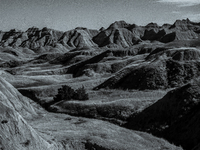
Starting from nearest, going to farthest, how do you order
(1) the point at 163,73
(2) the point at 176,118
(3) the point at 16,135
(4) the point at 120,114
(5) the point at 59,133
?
(3) the point at 16,135
(5) the point at 59,133
(2) the point at 176,118
(4) the point at 120,114
(1) the point at 163,73

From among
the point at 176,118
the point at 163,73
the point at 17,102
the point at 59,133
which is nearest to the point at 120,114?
the point at 176,118

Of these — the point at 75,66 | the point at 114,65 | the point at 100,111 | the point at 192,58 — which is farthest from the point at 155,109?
the point at 75,66

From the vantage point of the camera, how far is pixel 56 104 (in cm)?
4041

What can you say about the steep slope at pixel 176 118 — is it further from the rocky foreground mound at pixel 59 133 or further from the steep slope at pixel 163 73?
the steep slope at pixel 163 73

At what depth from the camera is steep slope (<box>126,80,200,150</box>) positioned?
24.5m

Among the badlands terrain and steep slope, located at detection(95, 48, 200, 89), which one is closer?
the badlands terrain

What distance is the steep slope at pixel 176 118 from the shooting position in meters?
24.5

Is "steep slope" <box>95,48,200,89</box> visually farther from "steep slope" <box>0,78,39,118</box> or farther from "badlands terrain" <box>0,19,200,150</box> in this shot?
"steep slope" <box>0,78,39,118</box>

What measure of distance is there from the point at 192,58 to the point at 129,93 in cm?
2110

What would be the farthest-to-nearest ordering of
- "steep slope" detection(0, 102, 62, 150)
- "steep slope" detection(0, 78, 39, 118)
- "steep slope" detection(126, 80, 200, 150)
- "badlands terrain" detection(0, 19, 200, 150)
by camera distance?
"steep slope" detection(0, 78, 39, 118), "steep slope" detection(126, 80, 200, 150), "badlands terrain" detection(0, 19, 200, 150), "steep slope" detection(0, 102, 62, 150)

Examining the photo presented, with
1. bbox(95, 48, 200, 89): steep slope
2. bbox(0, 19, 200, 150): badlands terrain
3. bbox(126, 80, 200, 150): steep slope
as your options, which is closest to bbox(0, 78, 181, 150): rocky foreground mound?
bbox(0, 19, 200, 150): badlands terrain

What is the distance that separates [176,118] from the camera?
28297 millimetres

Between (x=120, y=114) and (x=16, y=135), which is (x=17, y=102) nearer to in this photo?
(x=120, y=114)

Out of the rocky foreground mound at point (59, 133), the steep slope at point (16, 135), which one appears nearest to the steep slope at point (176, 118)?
the rocky foreground mound at point (59, 133)
